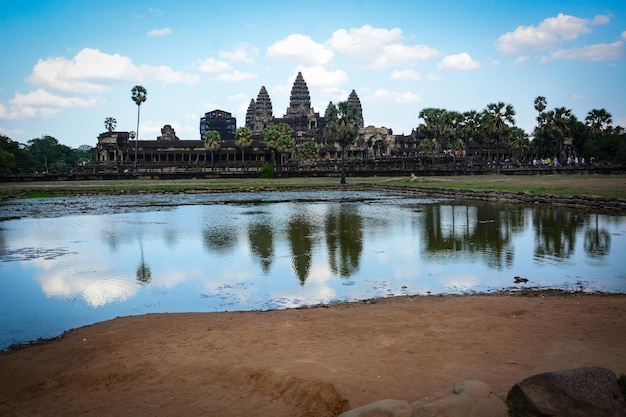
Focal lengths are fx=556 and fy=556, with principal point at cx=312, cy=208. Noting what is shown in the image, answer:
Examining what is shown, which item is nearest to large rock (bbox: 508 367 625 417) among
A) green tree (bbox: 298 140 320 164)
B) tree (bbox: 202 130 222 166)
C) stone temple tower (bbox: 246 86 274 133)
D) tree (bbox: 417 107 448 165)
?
tree (bbox: 417 107 448 165)

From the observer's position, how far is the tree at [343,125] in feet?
221

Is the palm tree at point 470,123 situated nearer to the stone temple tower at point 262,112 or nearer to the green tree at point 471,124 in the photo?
the green tree at point 471,124

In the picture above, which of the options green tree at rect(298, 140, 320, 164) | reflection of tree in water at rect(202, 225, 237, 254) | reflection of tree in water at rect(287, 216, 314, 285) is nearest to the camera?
reflection of tree in water at rect(287, 216, 314, 285)

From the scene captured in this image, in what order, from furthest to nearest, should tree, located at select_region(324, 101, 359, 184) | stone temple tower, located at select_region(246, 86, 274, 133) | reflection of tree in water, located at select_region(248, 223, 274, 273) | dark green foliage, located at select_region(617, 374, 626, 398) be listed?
stone temple tower, located at select_region(246, 86, 274, 133)
tree, located at select_region(324, 101, 359, 184)
reflection of tree in water, located at select_region(248, 223, 274, 273)
dark green foliage, located at select_region(617, 374, 626, 398)

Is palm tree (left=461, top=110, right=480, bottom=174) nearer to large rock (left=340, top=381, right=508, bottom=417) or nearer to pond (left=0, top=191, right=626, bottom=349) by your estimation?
pond (left=0, top=191, right=626, bottom=349)

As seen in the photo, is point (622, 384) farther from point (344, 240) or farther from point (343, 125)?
point (343, 125)

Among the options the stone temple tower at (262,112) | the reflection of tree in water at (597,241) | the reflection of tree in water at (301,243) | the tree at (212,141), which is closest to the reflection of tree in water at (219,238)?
the reflection of tree in water at (301,243)

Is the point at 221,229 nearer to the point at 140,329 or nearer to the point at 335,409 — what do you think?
the point at 140,329

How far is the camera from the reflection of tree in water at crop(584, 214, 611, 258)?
56.6 feet

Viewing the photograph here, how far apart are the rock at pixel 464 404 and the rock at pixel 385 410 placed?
0.11 metres

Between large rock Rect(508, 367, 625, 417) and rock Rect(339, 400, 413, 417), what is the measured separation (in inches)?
42.2

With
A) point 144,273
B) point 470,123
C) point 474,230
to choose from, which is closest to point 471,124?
point 470,123

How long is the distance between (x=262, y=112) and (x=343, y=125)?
233 feet

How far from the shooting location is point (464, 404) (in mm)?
5168
